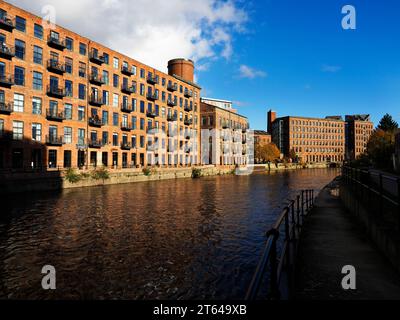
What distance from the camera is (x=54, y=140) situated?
35.2 metres

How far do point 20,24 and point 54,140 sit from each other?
14181 millimetres

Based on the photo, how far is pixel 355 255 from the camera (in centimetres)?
656

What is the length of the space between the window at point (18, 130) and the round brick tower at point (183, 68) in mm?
47505

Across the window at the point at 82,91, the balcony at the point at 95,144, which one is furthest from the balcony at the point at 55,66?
the balcony at the point at 95,144

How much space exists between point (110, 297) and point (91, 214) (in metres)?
11.0

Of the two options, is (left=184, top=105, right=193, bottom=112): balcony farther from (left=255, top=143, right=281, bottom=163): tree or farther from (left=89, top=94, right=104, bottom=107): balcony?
(left=255, top=143, right=281, bottom=163): tree

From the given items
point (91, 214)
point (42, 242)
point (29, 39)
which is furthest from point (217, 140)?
point (42, 242)

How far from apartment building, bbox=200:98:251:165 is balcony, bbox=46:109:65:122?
1568 inches

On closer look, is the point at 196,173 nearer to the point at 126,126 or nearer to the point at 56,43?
the point at 126,126

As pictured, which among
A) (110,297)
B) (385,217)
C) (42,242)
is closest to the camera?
(110,297)

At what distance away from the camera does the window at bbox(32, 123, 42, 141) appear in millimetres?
33406

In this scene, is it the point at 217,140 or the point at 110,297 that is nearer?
the point at 110,297

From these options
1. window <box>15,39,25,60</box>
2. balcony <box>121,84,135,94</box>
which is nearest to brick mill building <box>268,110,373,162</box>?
balcony <box>121,84,135,94</box>
